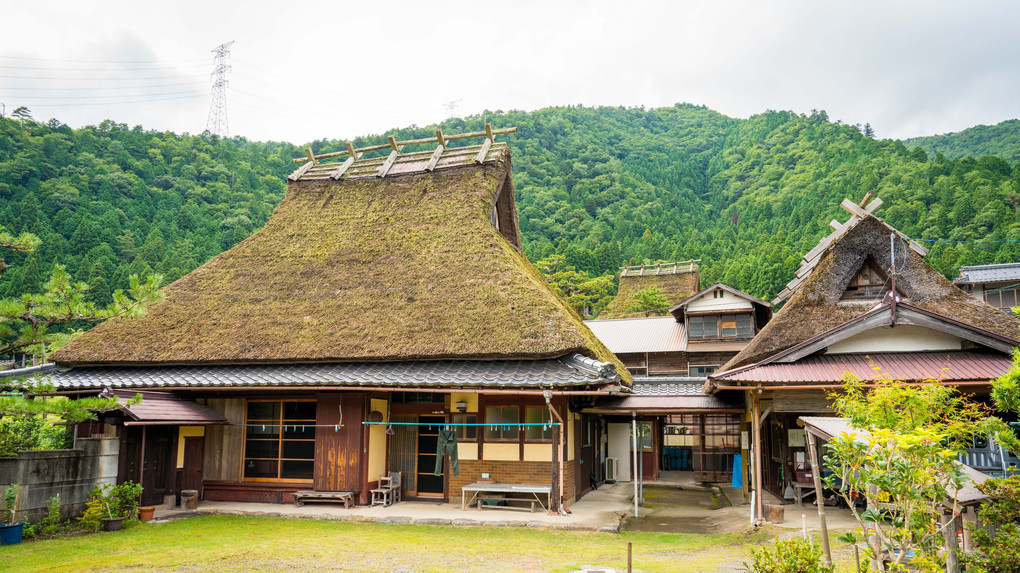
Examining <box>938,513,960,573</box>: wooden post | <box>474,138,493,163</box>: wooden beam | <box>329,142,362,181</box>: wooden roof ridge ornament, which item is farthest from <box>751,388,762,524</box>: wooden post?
<box>329,142,362,181</box>: wooden roof ridge ornament

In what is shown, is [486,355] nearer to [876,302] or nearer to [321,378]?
[321,378]

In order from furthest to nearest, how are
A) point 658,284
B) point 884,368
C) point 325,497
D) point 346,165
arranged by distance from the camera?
point 658,284
point 346,165
point 325,497
point 884,368

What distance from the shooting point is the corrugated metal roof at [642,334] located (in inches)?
1000

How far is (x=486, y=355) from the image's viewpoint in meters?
12.7

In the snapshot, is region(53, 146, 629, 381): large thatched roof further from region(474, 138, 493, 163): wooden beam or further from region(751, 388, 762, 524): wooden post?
region(751, 388, 762, 524): wooden post

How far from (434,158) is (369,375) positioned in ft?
26.0

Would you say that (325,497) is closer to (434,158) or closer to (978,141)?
(434,158)

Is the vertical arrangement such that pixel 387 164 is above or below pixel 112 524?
above

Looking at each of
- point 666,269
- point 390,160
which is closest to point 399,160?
point 390,160

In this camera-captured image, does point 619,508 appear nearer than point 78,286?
No

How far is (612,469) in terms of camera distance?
20859mm

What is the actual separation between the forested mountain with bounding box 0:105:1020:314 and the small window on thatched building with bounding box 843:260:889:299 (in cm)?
2001

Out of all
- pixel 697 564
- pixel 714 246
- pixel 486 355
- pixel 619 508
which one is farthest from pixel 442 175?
pixel 714 246

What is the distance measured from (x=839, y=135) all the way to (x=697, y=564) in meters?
64.0
